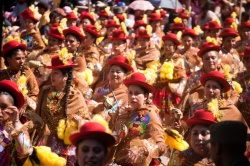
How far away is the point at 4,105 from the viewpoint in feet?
30.1

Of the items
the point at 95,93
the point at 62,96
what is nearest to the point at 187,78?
the point at 95,93

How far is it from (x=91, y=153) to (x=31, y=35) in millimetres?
9952

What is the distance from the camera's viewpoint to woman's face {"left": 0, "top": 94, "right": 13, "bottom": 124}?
9.01 m

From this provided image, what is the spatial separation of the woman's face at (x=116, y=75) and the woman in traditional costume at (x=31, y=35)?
458cm

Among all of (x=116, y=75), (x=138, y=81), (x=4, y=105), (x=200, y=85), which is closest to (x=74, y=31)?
(x=116, y=75)

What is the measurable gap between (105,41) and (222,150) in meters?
12.3

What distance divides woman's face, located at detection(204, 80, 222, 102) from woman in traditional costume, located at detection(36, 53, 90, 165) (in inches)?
67.4

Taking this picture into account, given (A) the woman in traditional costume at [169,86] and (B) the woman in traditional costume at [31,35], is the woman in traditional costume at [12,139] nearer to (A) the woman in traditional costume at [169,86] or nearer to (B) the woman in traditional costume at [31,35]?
(A) the woman in traditional costume at [169,86]

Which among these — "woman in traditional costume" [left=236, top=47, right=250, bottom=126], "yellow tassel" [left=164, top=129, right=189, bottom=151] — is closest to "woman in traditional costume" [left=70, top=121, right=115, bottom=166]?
"yellow tassel" [left=164, top=129, right=189, bottom=151]

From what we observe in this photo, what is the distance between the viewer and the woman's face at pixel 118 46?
53.1ft

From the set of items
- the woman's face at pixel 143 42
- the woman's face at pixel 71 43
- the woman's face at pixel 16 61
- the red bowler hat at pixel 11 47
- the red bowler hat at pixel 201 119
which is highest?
the woman's face at pixel 143 42

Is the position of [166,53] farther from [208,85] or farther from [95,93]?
[208,85]

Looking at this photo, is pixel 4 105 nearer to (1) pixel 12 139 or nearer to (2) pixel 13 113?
(2) pixel 13 113

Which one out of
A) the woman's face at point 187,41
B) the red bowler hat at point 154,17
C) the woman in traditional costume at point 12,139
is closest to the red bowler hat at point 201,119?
the woman in traditional costume at point 12,139
